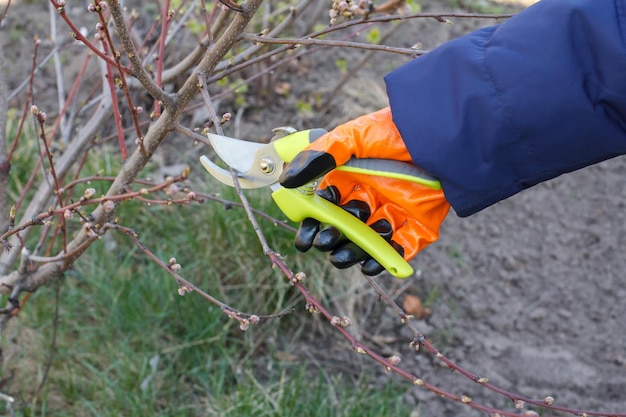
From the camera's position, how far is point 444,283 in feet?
9.70

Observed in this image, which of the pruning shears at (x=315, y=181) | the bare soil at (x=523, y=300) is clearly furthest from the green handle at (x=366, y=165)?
the bare soil at (x=523, y=300)

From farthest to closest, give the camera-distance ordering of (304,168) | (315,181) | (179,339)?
(179,339) → (315,181) → (304,168)

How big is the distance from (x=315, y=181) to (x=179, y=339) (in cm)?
131

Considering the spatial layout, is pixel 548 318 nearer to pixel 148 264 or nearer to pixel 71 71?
pixel 148 264

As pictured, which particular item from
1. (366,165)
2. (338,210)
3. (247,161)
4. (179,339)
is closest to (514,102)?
(366,165)

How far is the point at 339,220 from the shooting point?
1.50m

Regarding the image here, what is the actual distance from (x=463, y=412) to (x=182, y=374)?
1.02 meters

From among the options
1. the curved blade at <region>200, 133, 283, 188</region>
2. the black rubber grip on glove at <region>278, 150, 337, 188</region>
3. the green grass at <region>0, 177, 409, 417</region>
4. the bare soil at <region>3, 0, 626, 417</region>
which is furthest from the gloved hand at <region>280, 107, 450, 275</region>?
the bare soil at <region>3, 0, 626, 417</region>

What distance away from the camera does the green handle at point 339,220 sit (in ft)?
4.84

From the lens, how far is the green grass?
233cm

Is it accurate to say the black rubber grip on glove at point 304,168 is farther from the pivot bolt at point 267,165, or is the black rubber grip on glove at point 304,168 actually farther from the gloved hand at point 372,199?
the pivot bolt at point 267,165

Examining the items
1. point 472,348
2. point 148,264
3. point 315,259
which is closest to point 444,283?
point 472,348

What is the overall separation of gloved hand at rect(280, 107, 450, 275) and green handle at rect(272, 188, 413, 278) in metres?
0.02

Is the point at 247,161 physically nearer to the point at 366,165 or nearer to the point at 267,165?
the point at 267,165
